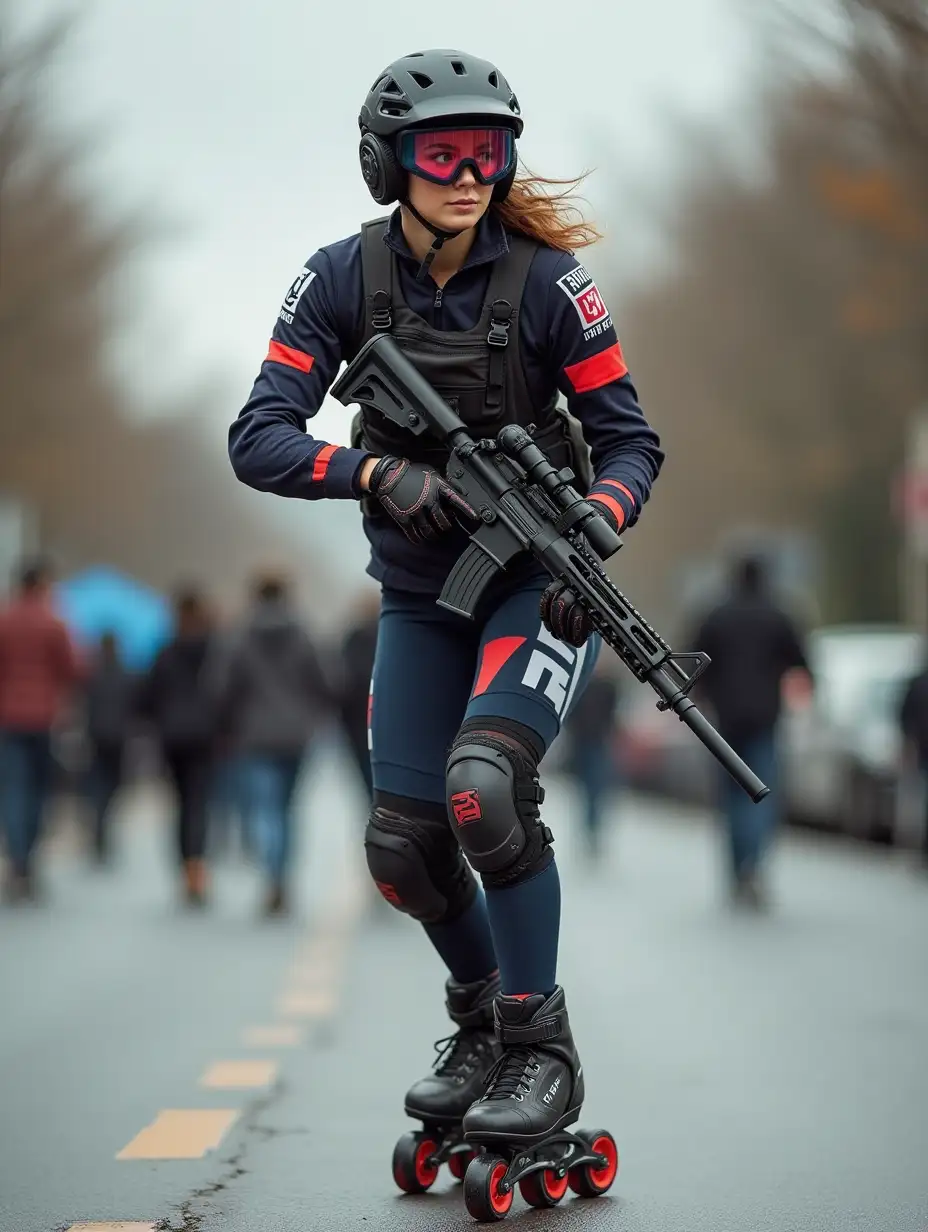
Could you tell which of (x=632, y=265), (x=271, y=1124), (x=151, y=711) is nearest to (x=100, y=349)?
(x=632, y=265)

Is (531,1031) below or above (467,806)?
below

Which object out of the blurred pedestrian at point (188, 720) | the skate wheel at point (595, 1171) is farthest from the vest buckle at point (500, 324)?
the blurred pedestrian at point (188, 720)

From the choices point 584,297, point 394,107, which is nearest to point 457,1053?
point 584,297

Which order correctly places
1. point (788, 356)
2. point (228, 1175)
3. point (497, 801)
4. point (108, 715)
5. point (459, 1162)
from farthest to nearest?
1. point (788, 356)
2. point (108, 715)
3. point (228, 1175)
4. point (459, 1162)
5. point (497, 801)

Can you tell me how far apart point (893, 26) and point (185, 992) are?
8.73 meters

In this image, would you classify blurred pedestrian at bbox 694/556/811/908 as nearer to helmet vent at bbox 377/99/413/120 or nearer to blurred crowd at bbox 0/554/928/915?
blurred crowd at bbox 0/554/928/915

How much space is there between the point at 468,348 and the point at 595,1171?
1738 mm

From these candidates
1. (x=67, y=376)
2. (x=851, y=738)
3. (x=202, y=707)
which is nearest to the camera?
(x=202, y=707)

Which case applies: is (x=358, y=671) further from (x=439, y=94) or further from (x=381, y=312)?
(x=439, y=94)

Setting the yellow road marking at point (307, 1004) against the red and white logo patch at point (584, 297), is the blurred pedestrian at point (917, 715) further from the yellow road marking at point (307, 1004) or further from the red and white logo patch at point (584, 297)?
the red and white logo patch at point (584, 297)

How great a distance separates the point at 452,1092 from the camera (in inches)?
213

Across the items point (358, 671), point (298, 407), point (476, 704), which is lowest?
point (476, 704)

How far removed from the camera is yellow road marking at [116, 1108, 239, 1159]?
6.18 m

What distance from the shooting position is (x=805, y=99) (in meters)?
24.8
